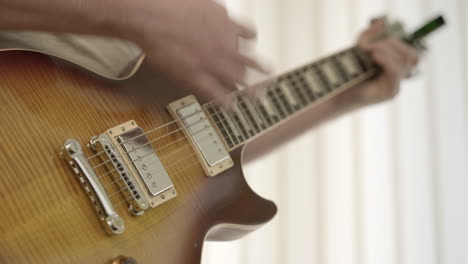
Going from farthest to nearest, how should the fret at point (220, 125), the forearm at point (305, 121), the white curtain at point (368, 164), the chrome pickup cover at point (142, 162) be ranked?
the white curtain at point (368, 164), the forearm at point (305, 121), the fret at point (220, 125), the chrome pickup cover at point (142, 162)

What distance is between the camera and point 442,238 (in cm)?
162

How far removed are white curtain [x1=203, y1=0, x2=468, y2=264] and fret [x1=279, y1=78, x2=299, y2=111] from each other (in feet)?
1.99

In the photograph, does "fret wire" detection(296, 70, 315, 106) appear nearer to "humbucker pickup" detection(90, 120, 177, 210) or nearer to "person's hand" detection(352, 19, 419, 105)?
"person's hand" detection(352, 19, 419, 105)

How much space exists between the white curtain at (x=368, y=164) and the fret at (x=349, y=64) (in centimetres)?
48

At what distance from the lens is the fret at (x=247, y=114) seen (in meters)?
0.87

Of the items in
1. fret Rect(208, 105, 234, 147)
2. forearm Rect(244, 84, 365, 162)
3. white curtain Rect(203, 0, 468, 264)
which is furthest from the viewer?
white curtain Rect(203, 0, 468, 264)

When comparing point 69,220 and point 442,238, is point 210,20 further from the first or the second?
point 442,238

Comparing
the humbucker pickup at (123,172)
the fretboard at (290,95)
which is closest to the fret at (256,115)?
the fretboard at (290,95)

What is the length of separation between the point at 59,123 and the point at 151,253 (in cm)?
17

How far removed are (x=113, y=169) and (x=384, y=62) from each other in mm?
626

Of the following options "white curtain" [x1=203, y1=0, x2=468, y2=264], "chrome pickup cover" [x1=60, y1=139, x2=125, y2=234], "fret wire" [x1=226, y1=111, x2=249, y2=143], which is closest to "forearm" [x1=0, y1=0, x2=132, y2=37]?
Result: "chrome pickup cover" [x1=60, y1=139, x2=125, y2=234]

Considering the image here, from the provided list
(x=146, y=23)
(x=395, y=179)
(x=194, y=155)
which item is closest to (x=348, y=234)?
(x=395, y=179)

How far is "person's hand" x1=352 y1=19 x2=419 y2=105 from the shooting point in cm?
111

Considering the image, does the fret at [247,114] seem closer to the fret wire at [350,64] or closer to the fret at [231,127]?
the fret at [231,127]
